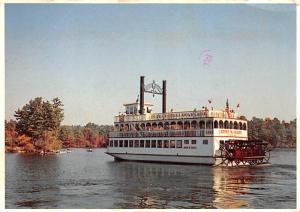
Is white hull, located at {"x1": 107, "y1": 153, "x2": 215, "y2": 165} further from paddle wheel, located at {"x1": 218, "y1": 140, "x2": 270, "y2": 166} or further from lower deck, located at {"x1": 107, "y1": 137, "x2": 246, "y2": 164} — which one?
paddle wheel, located at {"x1": 218, "y1": 140, "x2": 270, "y2": 166}

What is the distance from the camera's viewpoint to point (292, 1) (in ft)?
36.7

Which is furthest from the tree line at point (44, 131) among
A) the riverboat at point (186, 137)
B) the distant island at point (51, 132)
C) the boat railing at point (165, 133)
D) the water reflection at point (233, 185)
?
the water reflection at point (233, 185)

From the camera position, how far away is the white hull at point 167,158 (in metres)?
21.1

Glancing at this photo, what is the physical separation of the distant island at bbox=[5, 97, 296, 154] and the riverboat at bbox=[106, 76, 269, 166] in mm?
876

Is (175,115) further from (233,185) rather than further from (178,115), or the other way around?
(233,185)

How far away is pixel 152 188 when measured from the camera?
Result: 14242 millimetres

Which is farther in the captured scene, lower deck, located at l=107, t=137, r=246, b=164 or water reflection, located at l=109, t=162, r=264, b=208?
lower deck, located at l=107, t=137, r=246, b=164

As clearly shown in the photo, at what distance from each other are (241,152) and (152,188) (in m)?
8.02

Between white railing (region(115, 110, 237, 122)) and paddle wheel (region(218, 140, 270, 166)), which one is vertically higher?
white railing (region(115, 110, 237, 122))

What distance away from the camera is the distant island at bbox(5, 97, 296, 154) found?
→ 62.9ft

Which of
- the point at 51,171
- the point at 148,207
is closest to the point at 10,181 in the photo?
the point at 51,171

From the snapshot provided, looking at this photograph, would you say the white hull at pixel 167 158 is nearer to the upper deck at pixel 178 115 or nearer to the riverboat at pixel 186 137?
the riverboat at pixel 186 137

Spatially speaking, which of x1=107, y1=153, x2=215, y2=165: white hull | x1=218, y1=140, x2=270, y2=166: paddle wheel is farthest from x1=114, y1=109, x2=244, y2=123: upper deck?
x1=107, y1=153, x2=215, y2=165: white hull
